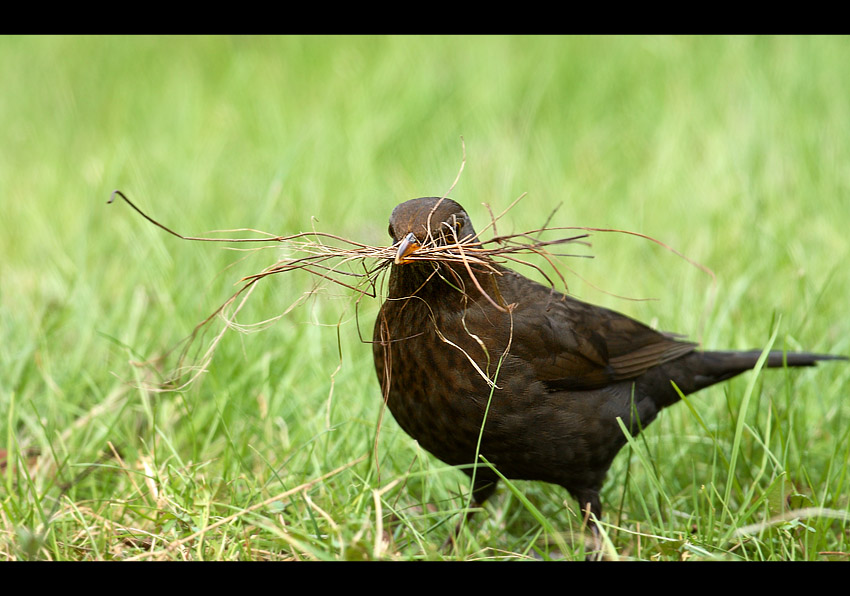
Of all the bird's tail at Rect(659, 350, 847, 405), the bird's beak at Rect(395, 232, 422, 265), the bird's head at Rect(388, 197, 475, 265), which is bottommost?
the bird's tail at Rect(659, 350, 847, 405)

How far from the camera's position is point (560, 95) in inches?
291

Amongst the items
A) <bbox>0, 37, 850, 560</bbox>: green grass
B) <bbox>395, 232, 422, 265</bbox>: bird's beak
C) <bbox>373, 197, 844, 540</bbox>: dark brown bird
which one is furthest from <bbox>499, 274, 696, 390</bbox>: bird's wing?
<bbox>395, 232, 422, 265</bbox>: bird's beak

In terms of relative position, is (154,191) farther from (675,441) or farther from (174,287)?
(675,441)

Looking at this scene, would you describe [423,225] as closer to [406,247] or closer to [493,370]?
[406,247]

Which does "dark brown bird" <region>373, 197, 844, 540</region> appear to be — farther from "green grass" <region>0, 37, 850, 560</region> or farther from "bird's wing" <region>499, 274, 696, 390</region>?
"green grass" <region>0, 37, 850, 560</region>

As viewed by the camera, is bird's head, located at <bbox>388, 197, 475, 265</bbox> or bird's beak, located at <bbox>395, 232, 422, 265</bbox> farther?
bird's head, located at <bbox>388, 197, 475, 265</bbox>

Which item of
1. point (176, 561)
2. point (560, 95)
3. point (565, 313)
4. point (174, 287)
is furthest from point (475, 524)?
point (560, 95)

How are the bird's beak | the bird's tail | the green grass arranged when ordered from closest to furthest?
the bird's beak
the green grass
the bird's tail

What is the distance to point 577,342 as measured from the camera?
3475 mm

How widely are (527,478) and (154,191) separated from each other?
3588 millimetres

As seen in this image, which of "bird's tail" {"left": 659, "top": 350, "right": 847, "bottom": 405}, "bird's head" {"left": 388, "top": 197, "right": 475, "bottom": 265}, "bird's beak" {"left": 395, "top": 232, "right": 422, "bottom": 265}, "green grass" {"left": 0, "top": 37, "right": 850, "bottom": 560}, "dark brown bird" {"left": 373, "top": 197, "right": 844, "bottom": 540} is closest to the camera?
"bird's beak" {"left": 395, "top": 232, "right": 422, "bottom": 265}

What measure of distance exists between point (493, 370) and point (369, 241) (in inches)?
86.8

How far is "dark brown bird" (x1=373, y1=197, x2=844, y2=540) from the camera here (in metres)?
3.03

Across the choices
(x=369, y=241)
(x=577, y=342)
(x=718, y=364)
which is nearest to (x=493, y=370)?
(x=577, y=342)
